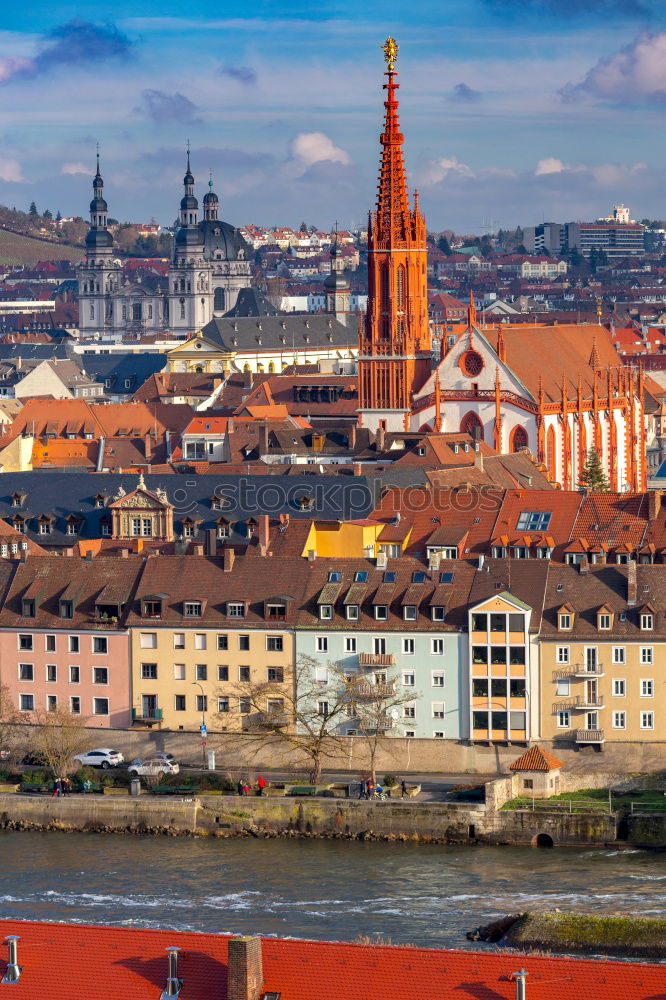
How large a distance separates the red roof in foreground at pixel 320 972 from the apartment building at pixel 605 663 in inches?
1182

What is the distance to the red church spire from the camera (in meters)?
137

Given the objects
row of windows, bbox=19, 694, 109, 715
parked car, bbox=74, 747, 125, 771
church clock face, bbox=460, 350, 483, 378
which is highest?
church clock face, bbox=460, 350, 483, 378

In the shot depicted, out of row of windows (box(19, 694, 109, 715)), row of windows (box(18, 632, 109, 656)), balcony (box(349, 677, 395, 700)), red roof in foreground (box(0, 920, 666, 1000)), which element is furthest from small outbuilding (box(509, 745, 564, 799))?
red roof in foreground (box(0, 920, 666, 1000))

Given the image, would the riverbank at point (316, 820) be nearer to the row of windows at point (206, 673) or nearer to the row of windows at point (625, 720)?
the row of windows at point (625, 720)

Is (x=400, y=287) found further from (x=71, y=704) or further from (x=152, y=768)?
(x=152, y=768)

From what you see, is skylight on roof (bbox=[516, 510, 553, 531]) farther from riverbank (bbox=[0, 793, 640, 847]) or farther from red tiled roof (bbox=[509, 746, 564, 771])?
riverbank (bbox=[0, 793, 640, 847])

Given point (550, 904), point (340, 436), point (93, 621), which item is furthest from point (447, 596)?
point (340, 436)

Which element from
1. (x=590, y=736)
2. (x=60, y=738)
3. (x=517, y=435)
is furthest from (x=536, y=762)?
(x=517, y=435)

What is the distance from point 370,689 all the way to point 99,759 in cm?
789

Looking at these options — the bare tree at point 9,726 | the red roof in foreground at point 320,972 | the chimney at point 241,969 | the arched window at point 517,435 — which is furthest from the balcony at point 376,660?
the arched window at point 517,435

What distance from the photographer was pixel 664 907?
6153cm

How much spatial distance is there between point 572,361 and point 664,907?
81.3 metres

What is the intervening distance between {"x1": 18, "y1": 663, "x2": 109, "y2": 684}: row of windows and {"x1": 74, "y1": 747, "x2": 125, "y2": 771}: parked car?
2.85 metres

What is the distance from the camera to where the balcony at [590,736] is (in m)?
73.6
